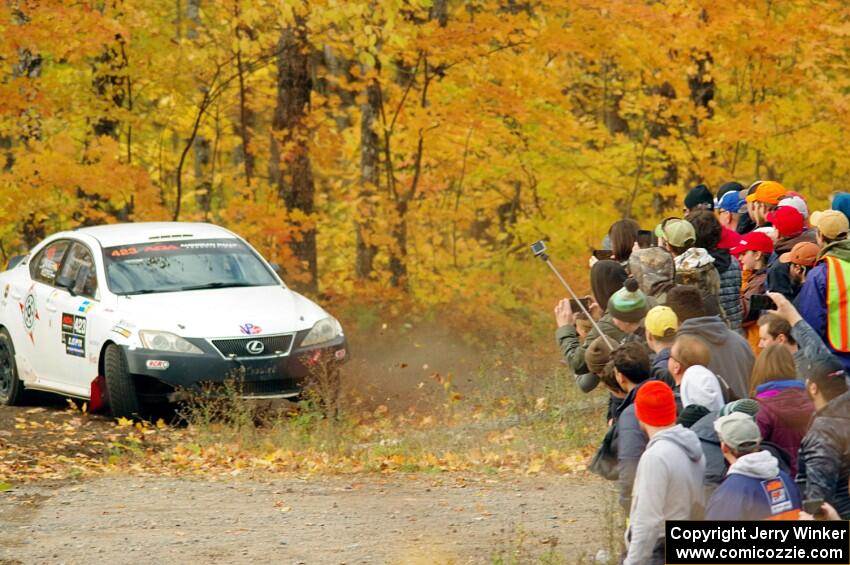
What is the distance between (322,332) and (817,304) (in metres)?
5.54

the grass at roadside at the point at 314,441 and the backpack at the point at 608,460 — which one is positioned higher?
the backpack at the point at 608,460

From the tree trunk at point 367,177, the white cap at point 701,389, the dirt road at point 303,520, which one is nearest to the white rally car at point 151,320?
the dirt road at point 303,520

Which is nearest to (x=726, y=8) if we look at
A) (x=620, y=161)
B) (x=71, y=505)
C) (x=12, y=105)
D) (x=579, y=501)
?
(x=620, y=161)

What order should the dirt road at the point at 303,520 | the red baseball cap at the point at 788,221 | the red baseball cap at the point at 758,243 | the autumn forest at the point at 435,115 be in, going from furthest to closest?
the autumn forest at the point at 435,115
the red baseball cap at the point at 758,243
the red baseball cap at the point at 788,221
the dirt road at the point at 303,520

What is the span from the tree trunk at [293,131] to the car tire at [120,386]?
729 cm

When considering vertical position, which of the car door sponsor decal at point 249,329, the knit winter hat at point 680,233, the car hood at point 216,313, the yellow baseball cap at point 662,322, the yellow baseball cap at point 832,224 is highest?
the yellow baseball cap at point 832,224

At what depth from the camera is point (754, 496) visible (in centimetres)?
Result: 525

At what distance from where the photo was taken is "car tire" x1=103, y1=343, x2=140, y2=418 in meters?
11.6

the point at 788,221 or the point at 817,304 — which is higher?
the point at 788,221

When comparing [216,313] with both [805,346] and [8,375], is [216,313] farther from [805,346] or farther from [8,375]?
[805,346]

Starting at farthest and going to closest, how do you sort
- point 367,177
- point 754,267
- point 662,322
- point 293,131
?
point 367,177 < point 293,131 < point 754,267 < point 662,322

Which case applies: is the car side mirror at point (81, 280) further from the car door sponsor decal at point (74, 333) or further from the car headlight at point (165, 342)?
the car headlight at point (165, 342)

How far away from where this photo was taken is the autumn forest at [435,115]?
1669 cm

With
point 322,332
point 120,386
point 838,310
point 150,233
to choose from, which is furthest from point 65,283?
point 838,310
